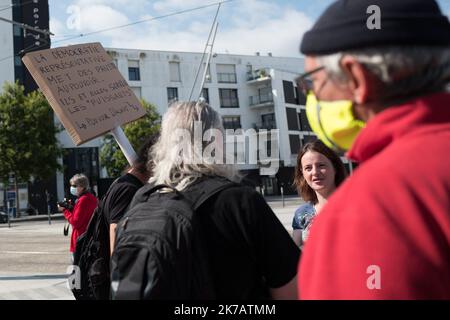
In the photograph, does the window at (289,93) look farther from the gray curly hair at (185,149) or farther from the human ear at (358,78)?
the human ear at (358,78)

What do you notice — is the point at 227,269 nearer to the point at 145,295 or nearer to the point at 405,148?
the point at 145,295

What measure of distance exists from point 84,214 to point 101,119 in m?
2.73

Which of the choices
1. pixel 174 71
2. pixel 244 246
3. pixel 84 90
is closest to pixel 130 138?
pixel 174 71

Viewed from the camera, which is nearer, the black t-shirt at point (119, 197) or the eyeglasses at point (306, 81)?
the eyeglasses at point (306, 81)

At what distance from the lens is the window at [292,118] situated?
166ft

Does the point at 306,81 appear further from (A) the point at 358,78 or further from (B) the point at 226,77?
(B) the point at 226,77

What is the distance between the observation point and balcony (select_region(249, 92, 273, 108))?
50.4 m

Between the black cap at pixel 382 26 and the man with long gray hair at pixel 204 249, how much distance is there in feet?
2.65

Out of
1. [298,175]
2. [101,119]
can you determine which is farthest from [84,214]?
[298,175]

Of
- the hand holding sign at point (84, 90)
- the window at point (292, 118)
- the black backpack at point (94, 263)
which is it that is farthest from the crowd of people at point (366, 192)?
the window at point (292, 118)

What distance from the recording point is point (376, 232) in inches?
34.6

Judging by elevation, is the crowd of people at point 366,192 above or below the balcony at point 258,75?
below

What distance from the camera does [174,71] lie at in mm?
47438

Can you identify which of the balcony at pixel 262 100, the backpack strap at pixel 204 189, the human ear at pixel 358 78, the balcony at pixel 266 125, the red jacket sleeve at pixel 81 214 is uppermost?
the balcony at pixel 262 100
